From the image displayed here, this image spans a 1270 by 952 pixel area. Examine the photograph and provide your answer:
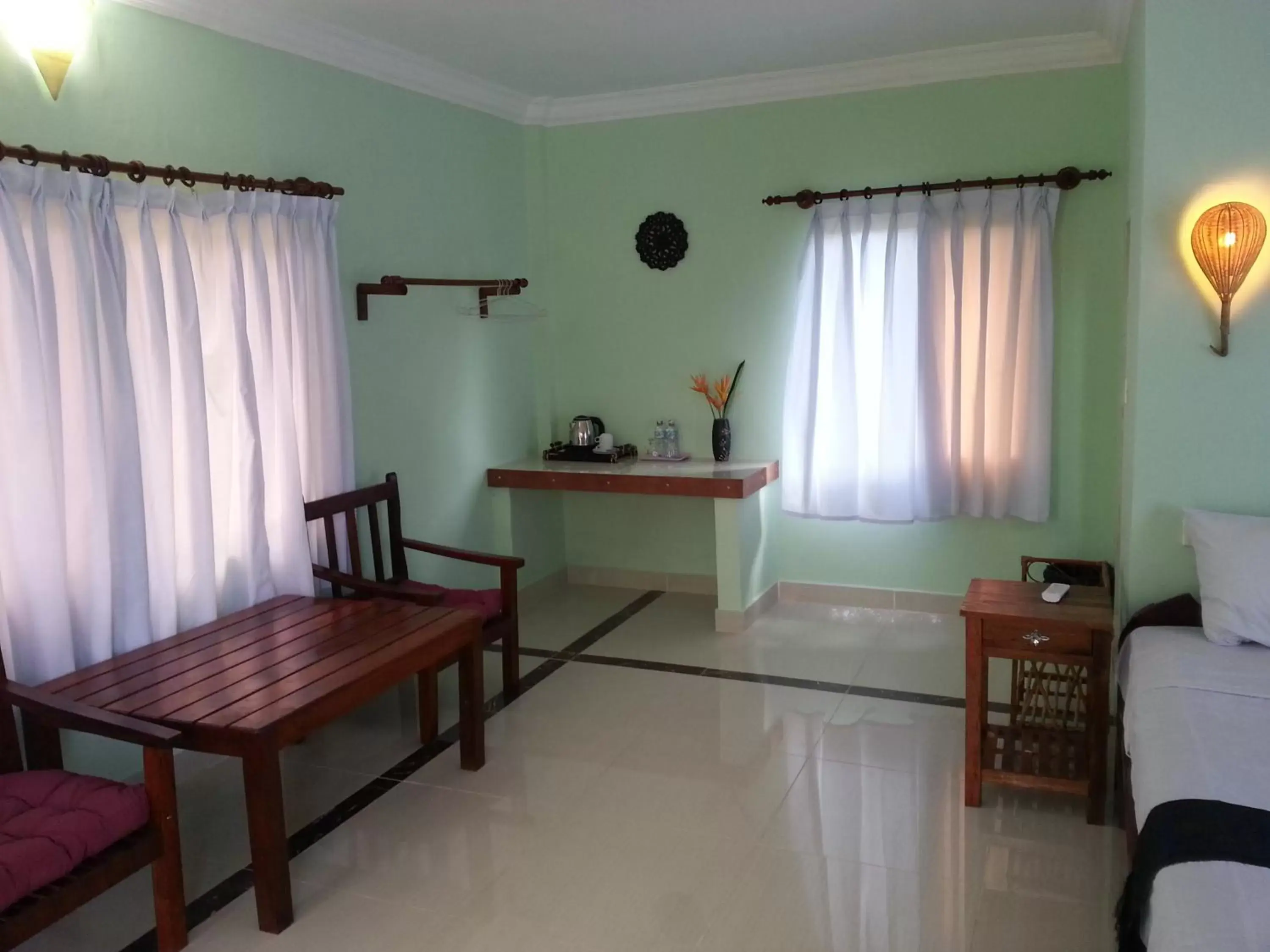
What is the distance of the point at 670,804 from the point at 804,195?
9.30 ft

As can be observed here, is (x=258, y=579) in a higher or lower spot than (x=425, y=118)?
lower

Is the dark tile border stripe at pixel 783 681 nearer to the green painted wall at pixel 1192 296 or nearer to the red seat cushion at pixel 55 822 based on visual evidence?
the green painted wall at pixel 1192 296

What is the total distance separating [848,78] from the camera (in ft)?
14.7

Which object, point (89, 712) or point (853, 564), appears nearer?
Result: point (89, 712)

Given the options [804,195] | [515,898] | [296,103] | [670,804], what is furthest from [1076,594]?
[296,103]

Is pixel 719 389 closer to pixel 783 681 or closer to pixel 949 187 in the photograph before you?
pixel 949 187

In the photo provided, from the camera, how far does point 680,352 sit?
504 centimetres

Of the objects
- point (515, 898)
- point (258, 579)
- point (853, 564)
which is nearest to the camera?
point (515, 898)

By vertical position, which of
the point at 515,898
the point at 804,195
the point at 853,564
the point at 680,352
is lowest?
the point at 515,898

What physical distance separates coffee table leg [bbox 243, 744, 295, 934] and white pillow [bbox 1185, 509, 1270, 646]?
93.5 inches

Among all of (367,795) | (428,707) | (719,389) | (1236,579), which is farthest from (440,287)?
(1236,579)

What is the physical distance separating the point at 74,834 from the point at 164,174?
1.89 meters

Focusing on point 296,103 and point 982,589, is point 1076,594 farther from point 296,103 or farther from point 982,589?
point 296,103

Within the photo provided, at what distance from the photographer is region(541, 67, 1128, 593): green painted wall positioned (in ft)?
13.9
